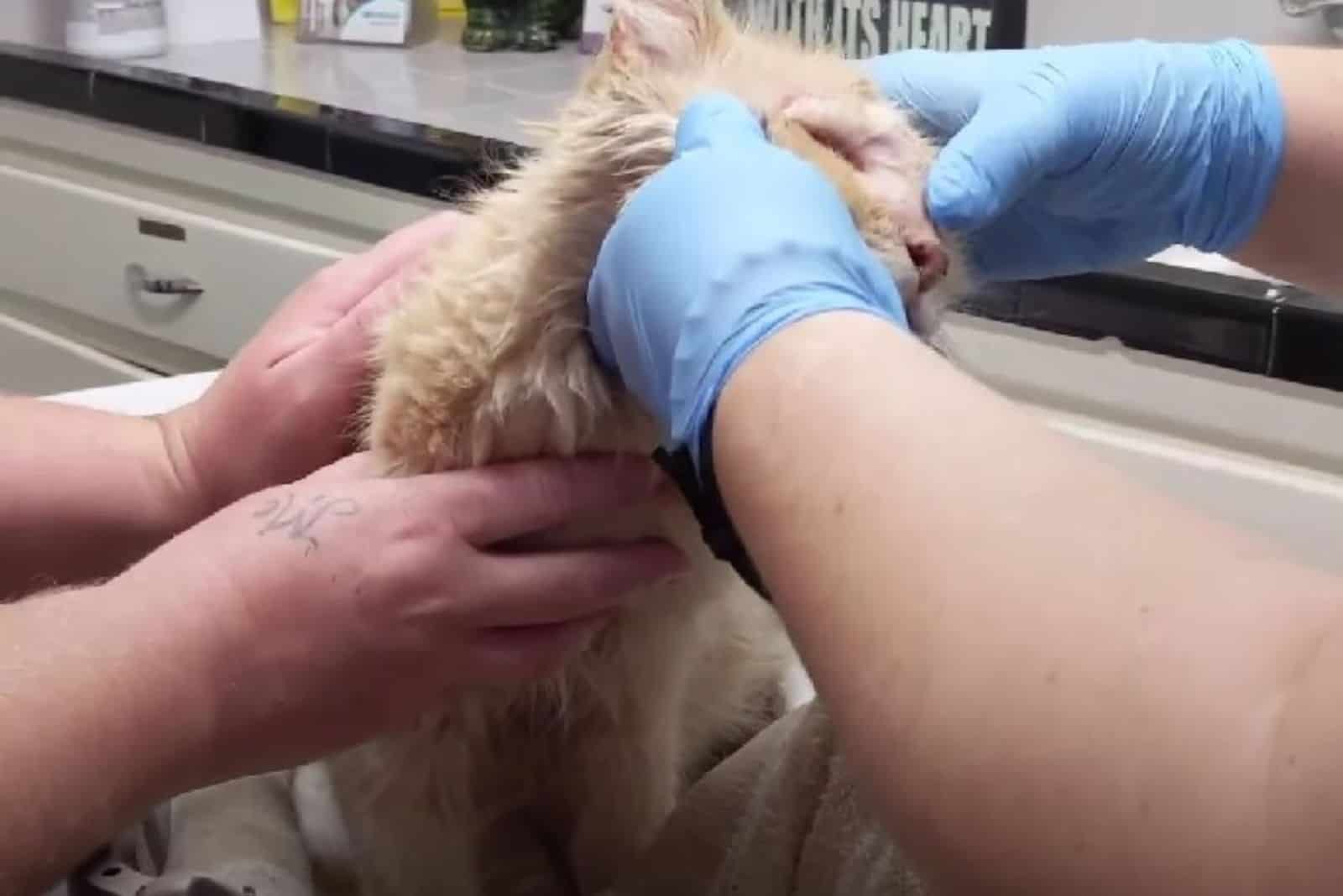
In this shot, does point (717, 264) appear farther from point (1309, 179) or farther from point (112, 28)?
point (112, 28)

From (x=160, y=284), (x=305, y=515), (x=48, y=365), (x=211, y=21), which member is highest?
(x=211, y=21)

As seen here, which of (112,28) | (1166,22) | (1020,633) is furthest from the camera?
(112,28)

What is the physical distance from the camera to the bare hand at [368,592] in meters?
0.65

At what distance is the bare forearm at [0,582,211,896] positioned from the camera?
1.94 feet

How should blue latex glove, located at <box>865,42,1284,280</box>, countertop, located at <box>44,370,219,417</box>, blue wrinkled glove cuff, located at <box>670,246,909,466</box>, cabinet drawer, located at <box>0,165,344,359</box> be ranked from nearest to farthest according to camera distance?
blue wrinkled glove cuff, located at <box>670,246,909,466</box> < blue latex glove, located at <box>865,42,1284,280</box> < countertop, located at <box>44,370,219,417</box> < cabinet drawer, located at <box>0,165,344,359</box>

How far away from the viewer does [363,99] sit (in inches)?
58.4

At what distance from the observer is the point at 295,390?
81cm

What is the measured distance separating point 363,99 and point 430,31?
1.69 ft

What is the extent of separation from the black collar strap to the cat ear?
0.17m

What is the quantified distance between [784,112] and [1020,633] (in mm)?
334

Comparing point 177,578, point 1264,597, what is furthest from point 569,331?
point 1264,597

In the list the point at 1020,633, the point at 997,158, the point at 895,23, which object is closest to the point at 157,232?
the point at 895,23

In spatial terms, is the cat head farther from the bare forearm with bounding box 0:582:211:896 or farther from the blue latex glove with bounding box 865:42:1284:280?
the bare forearm with bounding box 0:582:211:896

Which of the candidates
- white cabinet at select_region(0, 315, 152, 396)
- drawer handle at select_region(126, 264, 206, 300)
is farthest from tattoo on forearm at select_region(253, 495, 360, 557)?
white cabinet at select_region(0, 315, 152, 396)
